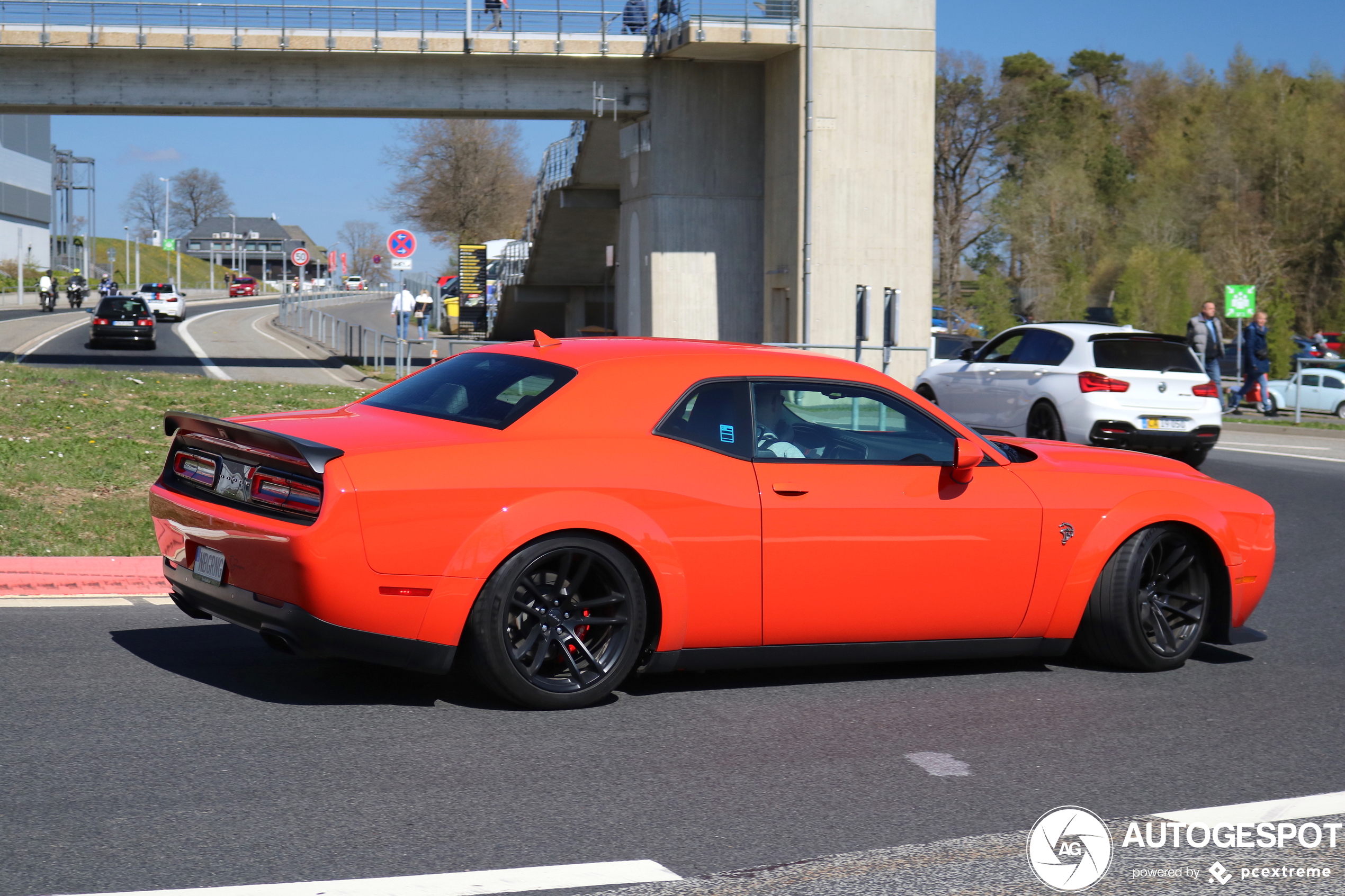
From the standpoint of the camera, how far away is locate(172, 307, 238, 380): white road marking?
3249 cm

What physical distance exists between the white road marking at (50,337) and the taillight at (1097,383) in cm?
2343

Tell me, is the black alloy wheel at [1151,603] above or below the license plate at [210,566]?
below

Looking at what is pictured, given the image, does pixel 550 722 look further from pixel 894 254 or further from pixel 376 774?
pixel 894 254

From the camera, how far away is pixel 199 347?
1801 inches

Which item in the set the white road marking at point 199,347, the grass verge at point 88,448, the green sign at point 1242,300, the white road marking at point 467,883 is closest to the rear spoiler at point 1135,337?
the grass verge at point 88,448

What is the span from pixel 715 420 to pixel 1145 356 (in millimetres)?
10867

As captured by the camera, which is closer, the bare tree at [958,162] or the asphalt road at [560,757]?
the asphalt road at [560,757]

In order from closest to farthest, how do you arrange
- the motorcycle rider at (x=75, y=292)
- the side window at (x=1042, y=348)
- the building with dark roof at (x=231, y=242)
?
the side window at (x=1042, y=348) → the motorcycle rider at (x=75, y=292) → the building with dark roof at (x=231, y=242)

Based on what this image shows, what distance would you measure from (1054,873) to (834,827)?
672 mm

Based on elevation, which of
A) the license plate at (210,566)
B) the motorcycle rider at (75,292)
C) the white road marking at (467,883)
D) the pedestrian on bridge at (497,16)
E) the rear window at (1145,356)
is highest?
the pedestrian on bridge at (497,16)

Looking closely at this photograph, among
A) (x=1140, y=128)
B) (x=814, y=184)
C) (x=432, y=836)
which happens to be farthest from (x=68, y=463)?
(x=1140, y=128)

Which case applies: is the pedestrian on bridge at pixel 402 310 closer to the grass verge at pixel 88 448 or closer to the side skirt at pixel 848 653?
the grass verge at pixel 88 448

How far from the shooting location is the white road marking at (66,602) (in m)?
7.52

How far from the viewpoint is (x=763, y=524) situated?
5.83m
